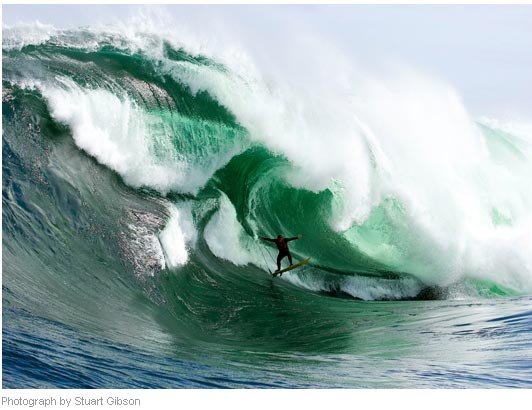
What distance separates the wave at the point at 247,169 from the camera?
11.7 m

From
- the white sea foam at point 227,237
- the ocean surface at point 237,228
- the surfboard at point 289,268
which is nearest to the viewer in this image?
the ocean surface at point 237,228

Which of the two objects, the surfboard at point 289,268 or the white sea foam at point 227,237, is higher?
the white sea foam at point 227,237

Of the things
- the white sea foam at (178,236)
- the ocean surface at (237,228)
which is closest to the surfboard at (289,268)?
the ocean surface at (237,228)

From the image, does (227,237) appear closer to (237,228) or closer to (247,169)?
(237,228)

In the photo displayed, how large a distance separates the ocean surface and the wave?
3 cm

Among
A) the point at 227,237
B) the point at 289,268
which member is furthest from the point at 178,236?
the point at 289,268

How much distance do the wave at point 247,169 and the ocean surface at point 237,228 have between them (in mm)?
34

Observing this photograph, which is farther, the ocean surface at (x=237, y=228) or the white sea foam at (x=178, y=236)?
the white sea foam at (x=178, y=236)

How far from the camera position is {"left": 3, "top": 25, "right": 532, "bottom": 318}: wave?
11.7 meters

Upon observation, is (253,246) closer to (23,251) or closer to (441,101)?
(23,251)

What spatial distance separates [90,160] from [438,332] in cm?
602

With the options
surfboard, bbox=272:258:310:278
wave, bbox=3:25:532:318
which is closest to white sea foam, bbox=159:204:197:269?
wave, bbox=3:25:532:318

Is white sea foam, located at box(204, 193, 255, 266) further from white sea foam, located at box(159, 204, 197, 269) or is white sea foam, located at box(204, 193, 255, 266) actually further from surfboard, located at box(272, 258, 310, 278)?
surfboard, located at box(272, 258, 310, 278)

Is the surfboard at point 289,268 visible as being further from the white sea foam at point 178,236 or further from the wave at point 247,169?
the white sea foam at point 178,236
